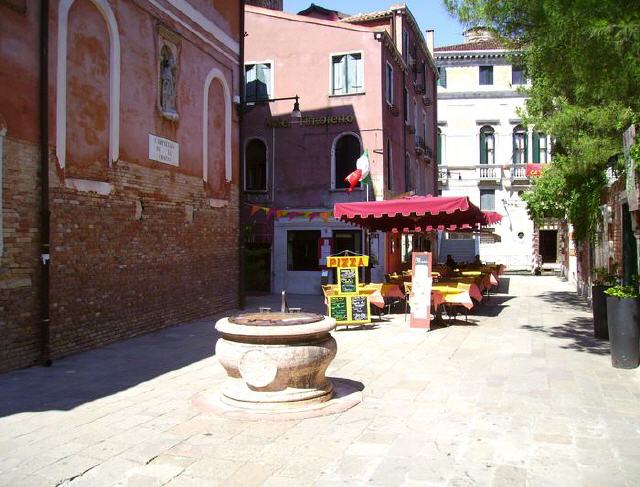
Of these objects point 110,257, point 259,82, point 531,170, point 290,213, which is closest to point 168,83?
point 110,257

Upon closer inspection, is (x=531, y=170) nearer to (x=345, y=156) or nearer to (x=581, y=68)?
(x=345, y=156)

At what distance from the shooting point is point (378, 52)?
2008cm

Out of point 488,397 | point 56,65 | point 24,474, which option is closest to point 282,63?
point 56,65

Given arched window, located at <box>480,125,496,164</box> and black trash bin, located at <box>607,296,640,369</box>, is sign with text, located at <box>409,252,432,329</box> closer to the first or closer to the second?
black trash bin, located at <box>607,296,640,369</box>

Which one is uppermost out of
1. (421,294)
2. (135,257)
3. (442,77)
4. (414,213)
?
(442,77)

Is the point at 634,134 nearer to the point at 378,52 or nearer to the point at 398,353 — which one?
the point at 398,353

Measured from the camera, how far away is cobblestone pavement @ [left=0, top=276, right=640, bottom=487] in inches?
179

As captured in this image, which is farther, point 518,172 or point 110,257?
point 518,172

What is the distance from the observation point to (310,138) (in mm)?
20922

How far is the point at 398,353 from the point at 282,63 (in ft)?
47.2

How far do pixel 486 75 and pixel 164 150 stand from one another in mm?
32074

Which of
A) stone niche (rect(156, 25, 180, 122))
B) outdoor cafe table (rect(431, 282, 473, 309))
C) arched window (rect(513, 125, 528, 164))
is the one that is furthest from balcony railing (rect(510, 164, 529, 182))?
stone niche (rect(156, 25, 180, 122))

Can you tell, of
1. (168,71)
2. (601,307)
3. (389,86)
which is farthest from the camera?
(389,86)

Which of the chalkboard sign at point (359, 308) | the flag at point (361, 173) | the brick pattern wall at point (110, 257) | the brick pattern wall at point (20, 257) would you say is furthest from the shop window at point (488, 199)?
the brick pattern wall at point (20, 257)
